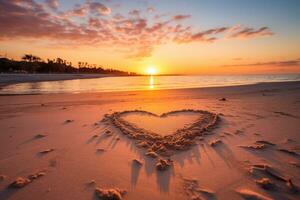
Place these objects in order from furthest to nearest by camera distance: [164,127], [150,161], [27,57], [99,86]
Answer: [27,57]
[99,86]
[164,127]
[150,161]

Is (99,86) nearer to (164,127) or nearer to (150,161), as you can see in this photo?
(164,127)

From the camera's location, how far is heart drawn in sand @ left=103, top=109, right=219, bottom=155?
129 inches

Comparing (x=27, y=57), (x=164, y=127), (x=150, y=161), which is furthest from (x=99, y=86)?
(x=27, y=57)

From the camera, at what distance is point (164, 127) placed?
4254 millimetres

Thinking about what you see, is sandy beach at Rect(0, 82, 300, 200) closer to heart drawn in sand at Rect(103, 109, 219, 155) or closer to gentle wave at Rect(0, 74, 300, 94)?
heart drawn in sand at Rect(103, 109, 219, 155)

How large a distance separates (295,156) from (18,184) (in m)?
4.03

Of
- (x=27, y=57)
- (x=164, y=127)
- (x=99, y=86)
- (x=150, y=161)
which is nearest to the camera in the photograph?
(x=150, y=161)

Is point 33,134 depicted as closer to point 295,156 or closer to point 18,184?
point 18,184

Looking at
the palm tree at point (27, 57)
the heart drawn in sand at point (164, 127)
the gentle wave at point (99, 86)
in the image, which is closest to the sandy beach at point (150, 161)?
the heart drawn in sand at point (164, 127)

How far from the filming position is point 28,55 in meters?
94.6

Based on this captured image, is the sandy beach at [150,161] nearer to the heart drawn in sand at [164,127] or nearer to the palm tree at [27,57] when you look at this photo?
the heart drawn in sand at [164,127]

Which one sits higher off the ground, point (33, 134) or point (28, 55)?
point (28, 55)

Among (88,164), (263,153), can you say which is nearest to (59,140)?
(88,164)

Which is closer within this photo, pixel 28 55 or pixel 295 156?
pixel 295 156
